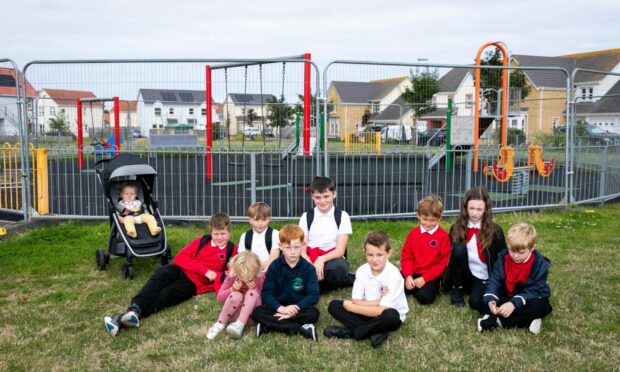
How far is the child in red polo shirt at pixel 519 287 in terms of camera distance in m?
4.40

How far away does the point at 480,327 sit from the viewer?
4.45 metres

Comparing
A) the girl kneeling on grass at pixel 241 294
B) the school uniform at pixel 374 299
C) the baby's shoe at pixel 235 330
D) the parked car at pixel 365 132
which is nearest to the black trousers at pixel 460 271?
the school uniform at pixel 374 299

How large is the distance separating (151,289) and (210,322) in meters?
0.67

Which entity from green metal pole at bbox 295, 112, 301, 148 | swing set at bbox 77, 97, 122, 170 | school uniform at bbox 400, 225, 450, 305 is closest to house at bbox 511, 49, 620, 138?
school uniform at bbox 400, 225, 450, 305

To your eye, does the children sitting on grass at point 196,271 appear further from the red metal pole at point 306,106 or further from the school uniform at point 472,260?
the red metal pole at point 306,106

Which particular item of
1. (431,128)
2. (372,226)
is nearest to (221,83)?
(372,226)

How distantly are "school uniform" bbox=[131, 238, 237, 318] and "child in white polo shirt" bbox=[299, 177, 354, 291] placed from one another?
0.78 m

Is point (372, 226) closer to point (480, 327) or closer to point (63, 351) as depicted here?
point (480, 327)

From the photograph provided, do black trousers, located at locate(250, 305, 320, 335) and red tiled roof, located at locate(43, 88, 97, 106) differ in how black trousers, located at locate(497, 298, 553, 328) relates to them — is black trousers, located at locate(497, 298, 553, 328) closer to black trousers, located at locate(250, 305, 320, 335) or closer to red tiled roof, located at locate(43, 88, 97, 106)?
black trousers, located at locate(250, 305, 320, 335)

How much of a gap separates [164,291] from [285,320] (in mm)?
1266

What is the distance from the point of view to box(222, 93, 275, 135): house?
45.1 feet

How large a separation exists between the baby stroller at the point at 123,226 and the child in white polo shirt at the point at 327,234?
169 centimetres

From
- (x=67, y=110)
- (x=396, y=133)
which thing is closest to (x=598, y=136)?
(x=396, y=133)

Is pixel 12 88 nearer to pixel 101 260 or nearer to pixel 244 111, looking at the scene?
pixel 101 260
